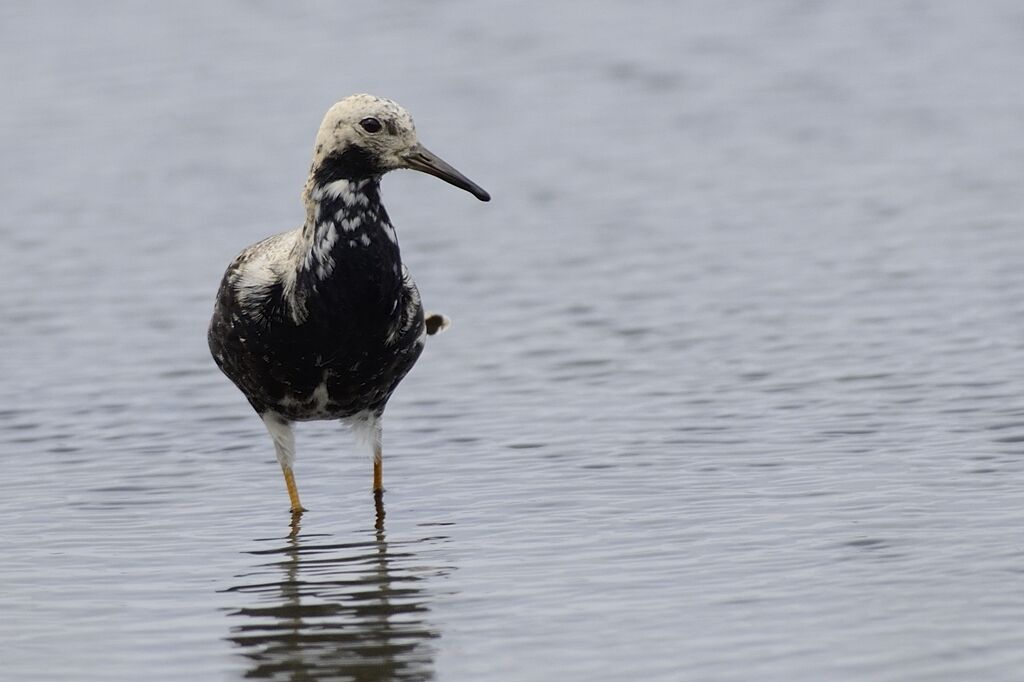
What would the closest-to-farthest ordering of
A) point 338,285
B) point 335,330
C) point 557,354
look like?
1. point 338,285
2. point 335,330
3. point 557,354

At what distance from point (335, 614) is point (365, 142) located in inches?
97.8

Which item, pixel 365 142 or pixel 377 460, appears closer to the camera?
pixel 365 142

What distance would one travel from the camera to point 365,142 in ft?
30.3

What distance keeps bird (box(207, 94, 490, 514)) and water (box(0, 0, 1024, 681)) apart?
2.58ft

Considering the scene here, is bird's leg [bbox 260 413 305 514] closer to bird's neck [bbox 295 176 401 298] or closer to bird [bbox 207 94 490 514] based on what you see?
bird [bbox 207 94 490 514]

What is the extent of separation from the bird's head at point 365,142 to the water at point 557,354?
71.4 inches

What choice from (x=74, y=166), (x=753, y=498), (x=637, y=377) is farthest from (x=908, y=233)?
(x=74, y=166)

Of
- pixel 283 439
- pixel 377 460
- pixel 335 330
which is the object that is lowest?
pixel 377 460

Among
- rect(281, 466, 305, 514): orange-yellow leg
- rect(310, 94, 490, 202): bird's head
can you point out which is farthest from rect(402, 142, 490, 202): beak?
rect(281, 466, 305, 514): orange-yellow leg

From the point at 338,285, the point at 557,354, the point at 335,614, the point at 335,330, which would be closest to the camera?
the point at 335,614

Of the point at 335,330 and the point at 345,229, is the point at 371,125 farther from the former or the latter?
the point at 335,330

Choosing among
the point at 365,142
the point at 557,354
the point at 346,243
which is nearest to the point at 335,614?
the point at 346,243

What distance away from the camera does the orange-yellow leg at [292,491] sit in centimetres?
991

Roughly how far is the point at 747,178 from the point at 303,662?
1149 cm
